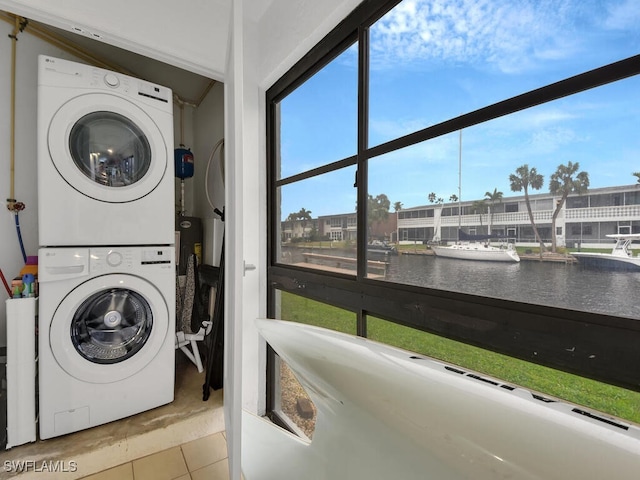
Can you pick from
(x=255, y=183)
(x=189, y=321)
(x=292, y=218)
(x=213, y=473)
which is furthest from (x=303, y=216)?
(x=213, y=473)

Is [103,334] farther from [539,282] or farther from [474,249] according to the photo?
[539,282]

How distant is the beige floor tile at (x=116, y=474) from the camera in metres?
1.31

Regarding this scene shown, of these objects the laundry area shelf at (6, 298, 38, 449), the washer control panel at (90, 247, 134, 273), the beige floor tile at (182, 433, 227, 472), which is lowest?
the beige floor tile at (182, 433, 227, 472)

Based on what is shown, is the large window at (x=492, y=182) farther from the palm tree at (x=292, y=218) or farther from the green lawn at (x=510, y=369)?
the palm tree at (x=292, y=218)

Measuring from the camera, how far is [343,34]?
4.10ft

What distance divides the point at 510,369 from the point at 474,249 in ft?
1.30

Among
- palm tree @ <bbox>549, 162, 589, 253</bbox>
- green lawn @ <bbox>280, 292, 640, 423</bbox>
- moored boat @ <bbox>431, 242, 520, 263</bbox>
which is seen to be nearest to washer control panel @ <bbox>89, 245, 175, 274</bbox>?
green lawn @ <bbox>280, 292, 640, 423</bbox>

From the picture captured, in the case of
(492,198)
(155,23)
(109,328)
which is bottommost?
(109,328)

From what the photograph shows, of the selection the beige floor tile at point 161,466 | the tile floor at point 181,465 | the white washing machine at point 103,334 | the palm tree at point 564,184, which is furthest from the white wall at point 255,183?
the palm tree at point 564,184

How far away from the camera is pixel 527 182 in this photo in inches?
30.5

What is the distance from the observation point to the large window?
64 centimetres

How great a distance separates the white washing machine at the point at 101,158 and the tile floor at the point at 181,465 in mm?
1163

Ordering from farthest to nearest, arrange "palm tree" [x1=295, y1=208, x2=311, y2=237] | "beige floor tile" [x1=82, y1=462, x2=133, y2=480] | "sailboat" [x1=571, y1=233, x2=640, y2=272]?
1. "palm tree" [x1=295, y1=208, x2=311, y2=237]
2. "beige floor tile" [x1=82, y1=462, x2=133, y2=480]
3. "sailboat" [x1=571, y1=233, x2=640, y2=272]

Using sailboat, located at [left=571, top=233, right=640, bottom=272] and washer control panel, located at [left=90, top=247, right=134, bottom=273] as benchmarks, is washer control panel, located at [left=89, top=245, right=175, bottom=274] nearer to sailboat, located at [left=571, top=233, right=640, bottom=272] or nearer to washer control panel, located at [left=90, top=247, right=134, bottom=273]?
washer control panel, located at [left=90, top=247, right=134, bottom=273]
